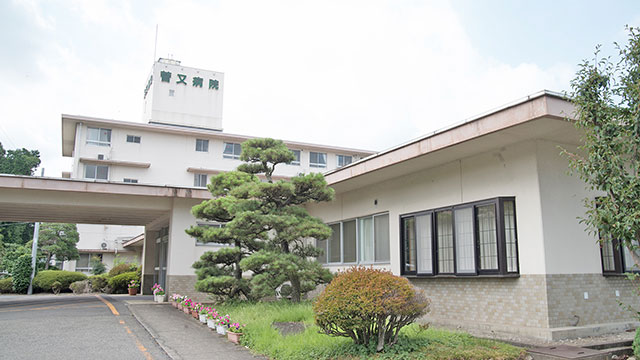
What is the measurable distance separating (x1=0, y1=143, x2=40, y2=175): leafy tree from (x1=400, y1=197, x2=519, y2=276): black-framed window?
5217cm

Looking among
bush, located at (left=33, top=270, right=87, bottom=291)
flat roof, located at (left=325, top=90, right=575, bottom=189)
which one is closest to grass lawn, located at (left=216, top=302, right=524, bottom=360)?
flat roof, located at (left=325, top=90, right=575, bottom=189)

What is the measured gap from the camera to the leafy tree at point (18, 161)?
51.5m

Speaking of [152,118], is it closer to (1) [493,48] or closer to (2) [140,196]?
(2) [140,196]

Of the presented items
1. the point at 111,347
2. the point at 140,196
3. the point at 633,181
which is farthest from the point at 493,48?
the point at 140,196

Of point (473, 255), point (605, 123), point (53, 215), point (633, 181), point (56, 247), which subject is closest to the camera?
point (633, 181)

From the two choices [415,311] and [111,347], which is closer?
[415,311]

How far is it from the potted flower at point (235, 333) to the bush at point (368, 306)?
227 centimetres

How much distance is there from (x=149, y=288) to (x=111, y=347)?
46.0ft

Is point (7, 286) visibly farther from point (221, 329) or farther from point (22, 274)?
point (221, 329)

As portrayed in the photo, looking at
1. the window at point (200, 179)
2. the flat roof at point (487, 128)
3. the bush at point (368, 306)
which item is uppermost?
the window at point (200, 179)

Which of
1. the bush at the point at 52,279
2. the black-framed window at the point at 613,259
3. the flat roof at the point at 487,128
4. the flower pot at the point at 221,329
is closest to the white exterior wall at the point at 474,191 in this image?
the flat roof at the point at 487,128

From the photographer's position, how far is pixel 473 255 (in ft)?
32.0

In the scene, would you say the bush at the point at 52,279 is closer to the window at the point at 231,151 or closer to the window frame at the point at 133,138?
the window frame at the point at 133,138

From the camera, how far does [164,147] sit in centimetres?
3519
